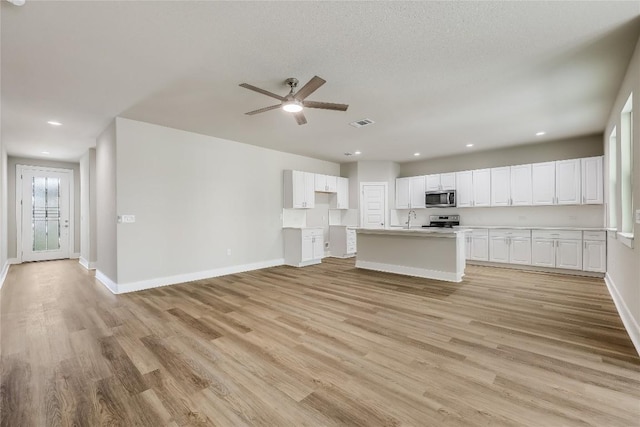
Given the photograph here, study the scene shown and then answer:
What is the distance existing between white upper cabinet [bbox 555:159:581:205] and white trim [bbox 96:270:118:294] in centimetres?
835

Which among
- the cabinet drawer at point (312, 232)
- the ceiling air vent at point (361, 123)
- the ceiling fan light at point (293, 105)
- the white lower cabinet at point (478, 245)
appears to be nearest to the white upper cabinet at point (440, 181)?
the white lower cabinet at point (478, 245)

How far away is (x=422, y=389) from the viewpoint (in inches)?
76.6

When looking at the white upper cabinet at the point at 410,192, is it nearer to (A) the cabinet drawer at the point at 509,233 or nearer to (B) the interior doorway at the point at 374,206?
(B) the interior doorway at the point at 374,206

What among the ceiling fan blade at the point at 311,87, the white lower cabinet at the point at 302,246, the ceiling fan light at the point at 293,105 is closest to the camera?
the ceiling fan blade at the point at 311,87

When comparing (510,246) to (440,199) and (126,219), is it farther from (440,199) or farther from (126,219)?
(126,219)

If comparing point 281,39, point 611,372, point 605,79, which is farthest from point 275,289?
point 605,79

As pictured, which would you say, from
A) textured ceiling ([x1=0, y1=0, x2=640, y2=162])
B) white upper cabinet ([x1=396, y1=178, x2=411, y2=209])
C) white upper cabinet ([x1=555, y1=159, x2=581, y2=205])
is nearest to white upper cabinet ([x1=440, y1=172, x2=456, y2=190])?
white upper cabinet ([x1=396, y1=178, x2=411, y2=209])

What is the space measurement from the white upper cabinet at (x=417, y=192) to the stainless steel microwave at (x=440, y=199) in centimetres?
21

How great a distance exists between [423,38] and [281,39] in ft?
4.09

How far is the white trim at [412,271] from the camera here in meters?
4.96

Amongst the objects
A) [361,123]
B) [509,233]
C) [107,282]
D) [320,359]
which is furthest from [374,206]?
[107,282]

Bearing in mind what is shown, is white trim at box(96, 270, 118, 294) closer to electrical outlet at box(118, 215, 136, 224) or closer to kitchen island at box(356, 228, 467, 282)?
electrical outlet at box(118, 215, 136, 224)

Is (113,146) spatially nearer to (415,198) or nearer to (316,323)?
(316,323)

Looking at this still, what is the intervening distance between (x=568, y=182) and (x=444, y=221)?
103 inches
